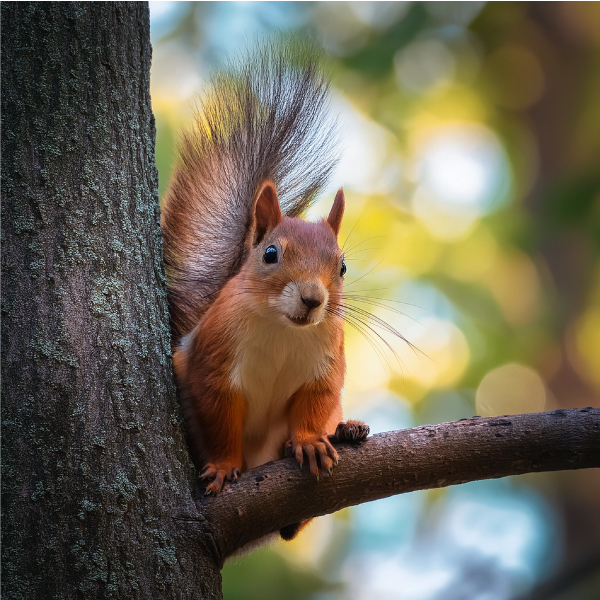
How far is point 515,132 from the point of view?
5816mm

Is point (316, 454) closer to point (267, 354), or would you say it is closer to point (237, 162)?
point (267, 354)

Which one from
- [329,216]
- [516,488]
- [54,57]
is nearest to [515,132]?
[516,488]

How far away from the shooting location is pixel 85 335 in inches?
75.4

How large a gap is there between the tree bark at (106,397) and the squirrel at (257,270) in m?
0.25

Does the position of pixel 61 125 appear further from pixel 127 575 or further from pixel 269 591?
pixel 269 591

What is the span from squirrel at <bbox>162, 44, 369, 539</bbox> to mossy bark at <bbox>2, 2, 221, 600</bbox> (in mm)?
372

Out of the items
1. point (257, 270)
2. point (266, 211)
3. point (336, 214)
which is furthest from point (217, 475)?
point (336, 214)

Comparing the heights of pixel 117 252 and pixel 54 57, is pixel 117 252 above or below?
below

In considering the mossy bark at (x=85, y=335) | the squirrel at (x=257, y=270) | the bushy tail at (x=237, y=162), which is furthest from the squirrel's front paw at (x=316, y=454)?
the bushy tail at (x=237, y=162)

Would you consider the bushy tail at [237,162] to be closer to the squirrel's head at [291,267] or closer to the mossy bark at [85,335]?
the squirrel's head at [291,267]

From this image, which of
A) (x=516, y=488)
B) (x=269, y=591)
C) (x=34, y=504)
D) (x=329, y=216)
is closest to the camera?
(x=34, y=504)

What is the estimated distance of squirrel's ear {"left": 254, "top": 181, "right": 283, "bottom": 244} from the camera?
2.63 m

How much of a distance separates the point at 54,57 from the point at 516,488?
15.5ft

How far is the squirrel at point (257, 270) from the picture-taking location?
95.3 inches
